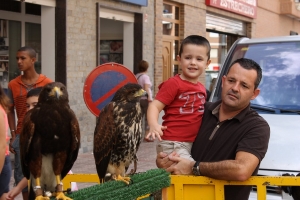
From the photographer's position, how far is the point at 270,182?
406 centimetres

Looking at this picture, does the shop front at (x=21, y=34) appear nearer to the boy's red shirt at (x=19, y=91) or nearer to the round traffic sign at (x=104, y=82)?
the boy's red shirt at (x=19, y=91)

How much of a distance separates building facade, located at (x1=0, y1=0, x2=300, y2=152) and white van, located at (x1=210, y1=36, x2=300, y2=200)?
18.2 feet

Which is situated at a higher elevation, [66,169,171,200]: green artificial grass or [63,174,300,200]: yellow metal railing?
[66,169,171,200]: green artificial grass

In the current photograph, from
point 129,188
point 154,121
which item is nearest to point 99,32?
point 154,121

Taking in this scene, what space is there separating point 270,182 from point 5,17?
31.2ft

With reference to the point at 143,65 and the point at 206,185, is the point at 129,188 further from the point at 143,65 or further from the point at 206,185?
the point at 143,65

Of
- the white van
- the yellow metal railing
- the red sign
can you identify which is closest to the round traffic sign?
the white van

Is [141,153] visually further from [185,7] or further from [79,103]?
[185,7]

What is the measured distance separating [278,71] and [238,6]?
52.9ft

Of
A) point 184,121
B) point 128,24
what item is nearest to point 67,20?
point 128,24

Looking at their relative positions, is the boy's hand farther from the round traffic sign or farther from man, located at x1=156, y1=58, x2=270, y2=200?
the round traffic sign

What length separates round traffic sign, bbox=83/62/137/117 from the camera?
6.95m

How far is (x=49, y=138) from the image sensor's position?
368cm

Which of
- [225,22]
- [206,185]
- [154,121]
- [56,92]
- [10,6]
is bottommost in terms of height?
[206,185]
